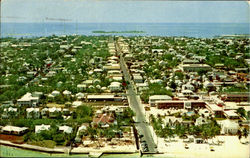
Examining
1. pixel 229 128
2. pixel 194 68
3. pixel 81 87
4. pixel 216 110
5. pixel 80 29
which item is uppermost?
pixel 80 29

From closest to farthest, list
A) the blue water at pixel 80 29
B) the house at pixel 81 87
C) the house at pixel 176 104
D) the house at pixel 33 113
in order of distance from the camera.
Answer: the house at pixel 33 113 < the house at pixel 176 104 < the house at pixel 81 87 < the blue water at pixel 80 29

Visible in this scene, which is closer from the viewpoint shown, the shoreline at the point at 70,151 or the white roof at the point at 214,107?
the shoreline at the point at 70,151

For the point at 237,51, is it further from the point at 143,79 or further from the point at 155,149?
the point at 155,149

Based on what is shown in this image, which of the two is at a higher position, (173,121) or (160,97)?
(160,97)

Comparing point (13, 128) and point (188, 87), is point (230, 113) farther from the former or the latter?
point (13, 128)


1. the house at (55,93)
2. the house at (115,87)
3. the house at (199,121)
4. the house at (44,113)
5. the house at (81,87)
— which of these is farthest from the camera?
the house at (115,87)

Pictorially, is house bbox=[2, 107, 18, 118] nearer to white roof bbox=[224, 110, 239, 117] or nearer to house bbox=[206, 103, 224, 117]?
house bbox=[206, 103, 224, 117]

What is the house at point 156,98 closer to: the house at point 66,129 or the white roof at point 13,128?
the house at point 66,129

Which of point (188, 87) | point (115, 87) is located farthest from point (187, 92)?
point (115, 87)

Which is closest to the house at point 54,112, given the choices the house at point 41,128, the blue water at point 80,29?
the house at point 41,128
